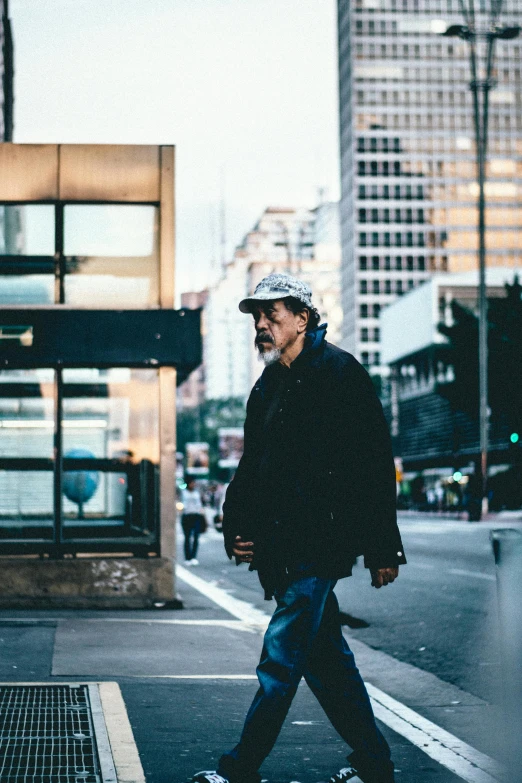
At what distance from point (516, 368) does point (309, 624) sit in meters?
44.9

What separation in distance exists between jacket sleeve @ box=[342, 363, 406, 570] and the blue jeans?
0.70 ft

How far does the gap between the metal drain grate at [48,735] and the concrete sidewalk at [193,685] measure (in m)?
0.24

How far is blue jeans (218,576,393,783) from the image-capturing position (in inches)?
168

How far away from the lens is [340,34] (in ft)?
529

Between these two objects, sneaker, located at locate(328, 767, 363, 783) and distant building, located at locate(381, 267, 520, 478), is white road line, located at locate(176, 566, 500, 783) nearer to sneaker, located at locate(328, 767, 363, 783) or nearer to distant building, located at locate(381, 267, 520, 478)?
sneaker, located at locate(328, 767, 363, 783)

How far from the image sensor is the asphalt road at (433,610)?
9.06 metres

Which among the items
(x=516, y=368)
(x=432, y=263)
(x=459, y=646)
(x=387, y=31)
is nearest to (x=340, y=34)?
(x=387, y=31)

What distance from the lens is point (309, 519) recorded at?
14.0 feet

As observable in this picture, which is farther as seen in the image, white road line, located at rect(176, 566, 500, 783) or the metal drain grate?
white road line, located at rect(176, 566, 500, 783)

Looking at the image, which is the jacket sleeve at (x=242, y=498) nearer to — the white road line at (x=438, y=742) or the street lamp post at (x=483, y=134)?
the white road line at (x=438, y=742)

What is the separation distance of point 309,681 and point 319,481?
0.72m

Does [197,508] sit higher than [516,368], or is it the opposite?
[516,368]

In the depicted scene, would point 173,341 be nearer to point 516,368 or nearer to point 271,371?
point 271,371

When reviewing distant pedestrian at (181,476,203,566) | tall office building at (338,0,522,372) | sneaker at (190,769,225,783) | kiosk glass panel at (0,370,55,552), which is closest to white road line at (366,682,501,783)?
sneaker at (190,769,225,783)
